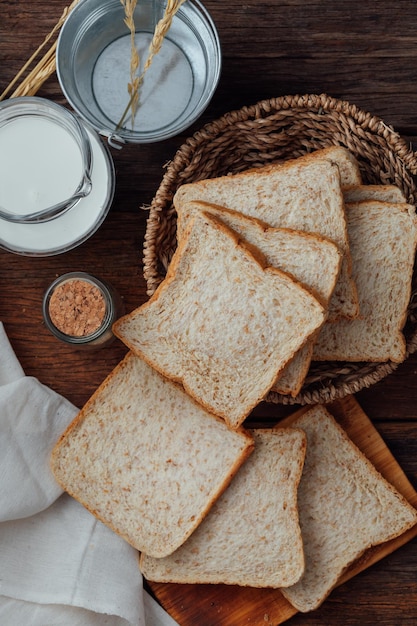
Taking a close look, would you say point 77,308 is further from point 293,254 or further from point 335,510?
point 335,510

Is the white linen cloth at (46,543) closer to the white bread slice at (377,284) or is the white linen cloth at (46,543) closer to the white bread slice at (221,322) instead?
the white bread slice at (221,322)

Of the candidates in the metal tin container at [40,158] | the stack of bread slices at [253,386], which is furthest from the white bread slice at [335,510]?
the metal tin container at [40,158]

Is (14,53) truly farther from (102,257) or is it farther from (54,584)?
(54,584)

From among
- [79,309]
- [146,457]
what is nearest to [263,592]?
[146,457]

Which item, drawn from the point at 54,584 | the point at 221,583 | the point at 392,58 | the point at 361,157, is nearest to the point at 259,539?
the point at 221,583

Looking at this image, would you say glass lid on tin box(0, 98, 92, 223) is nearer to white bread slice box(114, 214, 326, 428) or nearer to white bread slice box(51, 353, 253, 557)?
white bread slice box(114, 214, 326, 428)
